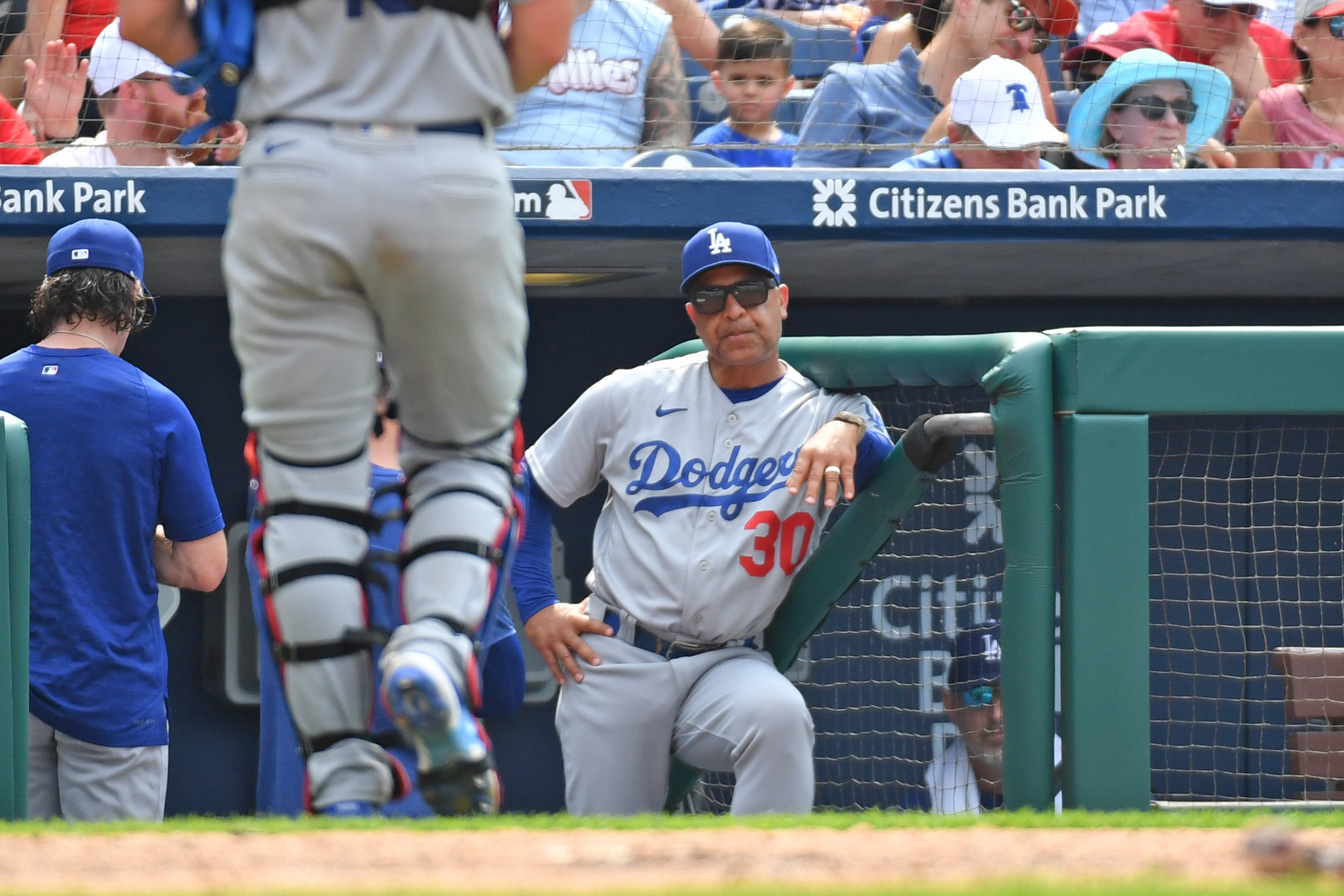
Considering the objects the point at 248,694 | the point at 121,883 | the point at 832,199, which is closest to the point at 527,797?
the point at 248,694

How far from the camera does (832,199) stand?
4879 mm

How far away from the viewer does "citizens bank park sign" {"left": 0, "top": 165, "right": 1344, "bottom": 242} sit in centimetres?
473

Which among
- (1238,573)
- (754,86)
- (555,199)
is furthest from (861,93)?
(1238,573)

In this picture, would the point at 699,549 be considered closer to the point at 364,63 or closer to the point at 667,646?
the point at 667,646

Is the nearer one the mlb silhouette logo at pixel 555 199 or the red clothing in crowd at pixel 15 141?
the mlb silhouette logo at pixel 555 199

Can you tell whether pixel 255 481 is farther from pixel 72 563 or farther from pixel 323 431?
pixel 72 563

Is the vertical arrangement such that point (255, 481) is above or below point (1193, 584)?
above

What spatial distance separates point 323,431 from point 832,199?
297 centimetres

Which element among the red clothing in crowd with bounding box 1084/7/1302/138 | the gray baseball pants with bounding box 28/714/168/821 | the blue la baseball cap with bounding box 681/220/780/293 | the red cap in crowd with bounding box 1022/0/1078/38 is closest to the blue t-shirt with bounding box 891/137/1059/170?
the red clothing in crowd with bounding box 1084/7/1302/138

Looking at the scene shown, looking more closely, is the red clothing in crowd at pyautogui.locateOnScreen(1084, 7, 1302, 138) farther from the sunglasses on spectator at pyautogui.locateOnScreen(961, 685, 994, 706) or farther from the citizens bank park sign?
the sunglasses on spectator at pyautogui.locateOnScreen(961, 685, 994, 706)

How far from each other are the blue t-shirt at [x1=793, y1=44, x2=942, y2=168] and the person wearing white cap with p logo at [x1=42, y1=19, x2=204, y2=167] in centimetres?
203

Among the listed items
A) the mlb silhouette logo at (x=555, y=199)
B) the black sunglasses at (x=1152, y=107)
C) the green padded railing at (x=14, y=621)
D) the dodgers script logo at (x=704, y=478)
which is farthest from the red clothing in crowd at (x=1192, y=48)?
the green padded railing at (x=14, y=621)

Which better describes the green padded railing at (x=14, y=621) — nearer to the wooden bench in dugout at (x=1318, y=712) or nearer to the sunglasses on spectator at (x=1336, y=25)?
the wooden bench in dugout at (x=1318, y=712)

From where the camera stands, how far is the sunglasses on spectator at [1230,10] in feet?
18.9
